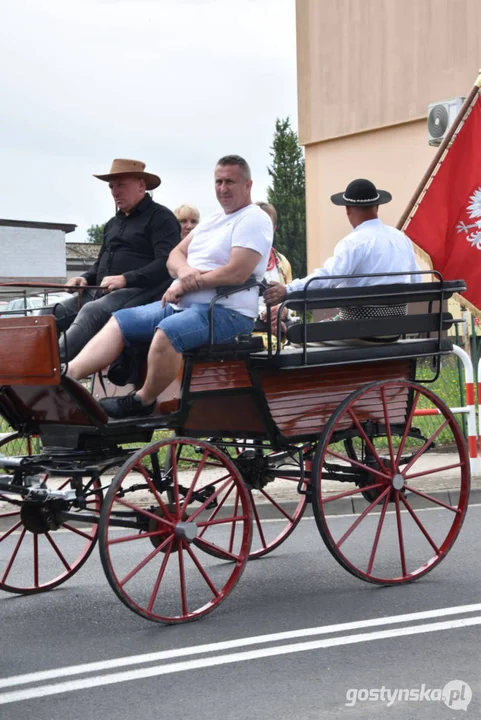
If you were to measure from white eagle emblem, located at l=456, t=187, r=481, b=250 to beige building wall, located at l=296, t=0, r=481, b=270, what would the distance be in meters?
13.7

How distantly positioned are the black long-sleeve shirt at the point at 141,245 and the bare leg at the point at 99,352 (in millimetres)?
613

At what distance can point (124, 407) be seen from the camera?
19.3 feet

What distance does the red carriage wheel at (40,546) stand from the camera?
5719 millimetres

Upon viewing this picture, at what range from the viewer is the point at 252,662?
192 inches

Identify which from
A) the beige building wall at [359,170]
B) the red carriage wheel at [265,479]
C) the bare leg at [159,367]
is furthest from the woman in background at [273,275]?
the beige building wall at [359,170]

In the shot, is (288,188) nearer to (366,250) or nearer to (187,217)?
(187,217)

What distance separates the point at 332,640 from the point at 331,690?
27.5 inches

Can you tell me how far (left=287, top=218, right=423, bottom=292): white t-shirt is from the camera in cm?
639

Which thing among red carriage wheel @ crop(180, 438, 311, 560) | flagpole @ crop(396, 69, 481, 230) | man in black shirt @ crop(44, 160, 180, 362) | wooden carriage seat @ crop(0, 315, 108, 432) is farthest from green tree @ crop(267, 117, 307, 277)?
wooden carriage seat @ crop(0, 315, 108, 432)

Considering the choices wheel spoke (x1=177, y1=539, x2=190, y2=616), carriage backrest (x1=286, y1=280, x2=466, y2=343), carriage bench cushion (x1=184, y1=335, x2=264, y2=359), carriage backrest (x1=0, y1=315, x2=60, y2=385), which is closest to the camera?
carriage backrest (x1=0, y1=315, x2=60, y2=385)

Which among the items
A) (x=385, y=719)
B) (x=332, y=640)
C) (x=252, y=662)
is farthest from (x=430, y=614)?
(x=385, y=719)

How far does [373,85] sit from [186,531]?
21759 mm

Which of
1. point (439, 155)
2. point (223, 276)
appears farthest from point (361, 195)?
point (439, 155)

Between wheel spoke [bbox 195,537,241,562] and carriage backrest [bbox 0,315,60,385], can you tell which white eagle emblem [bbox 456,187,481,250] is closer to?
wheel spoke [bbox 195,537,241,562]
